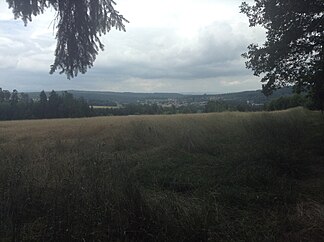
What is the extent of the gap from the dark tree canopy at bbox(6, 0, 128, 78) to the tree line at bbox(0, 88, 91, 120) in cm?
6930

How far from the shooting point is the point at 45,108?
7775 cm

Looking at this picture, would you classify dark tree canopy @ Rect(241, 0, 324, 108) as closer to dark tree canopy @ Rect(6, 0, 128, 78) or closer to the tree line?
dark tree canopy @ Rect(6, 0, 128, 78)

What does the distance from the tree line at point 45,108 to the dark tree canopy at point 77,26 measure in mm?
69298

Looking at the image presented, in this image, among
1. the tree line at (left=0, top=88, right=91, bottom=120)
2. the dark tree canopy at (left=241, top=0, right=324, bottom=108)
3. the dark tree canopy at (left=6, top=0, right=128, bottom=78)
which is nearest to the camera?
the dark tree canopy at (left=6, top=0, right=128, bottom=78)

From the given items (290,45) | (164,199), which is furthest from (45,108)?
(164,199)

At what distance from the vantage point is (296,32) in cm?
1398

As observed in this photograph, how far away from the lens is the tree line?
75.4 m

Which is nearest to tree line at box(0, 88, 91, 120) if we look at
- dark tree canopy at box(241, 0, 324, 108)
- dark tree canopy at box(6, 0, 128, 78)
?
dark tree canopy at box(241, 0, 324, 108)

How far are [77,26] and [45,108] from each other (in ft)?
240

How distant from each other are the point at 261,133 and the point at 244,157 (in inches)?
186

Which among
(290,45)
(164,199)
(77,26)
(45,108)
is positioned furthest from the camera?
(45,108)

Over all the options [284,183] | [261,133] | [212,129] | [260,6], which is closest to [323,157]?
[261,133]

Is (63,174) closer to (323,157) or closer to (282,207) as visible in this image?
(282,207)

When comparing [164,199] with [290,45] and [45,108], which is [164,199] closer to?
[290,45]
